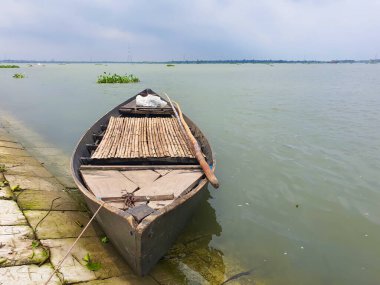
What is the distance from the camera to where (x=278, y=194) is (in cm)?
824

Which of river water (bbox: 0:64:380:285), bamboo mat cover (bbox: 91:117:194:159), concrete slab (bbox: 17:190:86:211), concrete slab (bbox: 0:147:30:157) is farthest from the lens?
concrete slab (bbox: 0:147:30:157)

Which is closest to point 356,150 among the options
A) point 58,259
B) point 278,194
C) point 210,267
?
point 278,194

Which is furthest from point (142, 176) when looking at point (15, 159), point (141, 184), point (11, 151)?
point (11, 151)

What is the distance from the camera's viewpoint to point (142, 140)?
812cm

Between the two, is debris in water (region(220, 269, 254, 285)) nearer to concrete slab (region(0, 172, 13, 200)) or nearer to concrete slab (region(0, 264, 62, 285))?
concrete slab (region(0, 264, 62, 285))

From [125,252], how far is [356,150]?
9.91 meters

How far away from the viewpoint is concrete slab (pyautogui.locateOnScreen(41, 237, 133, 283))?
464cm

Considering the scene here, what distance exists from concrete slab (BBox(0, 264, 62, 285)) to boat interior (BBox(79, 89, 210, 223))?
4.45 ft

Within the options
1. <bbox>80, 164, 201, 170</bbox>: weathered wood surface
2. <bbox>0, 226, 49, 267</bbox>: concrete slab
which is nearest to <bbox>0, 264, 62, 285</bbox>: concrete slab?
<bbox>0, 226, 49, 267</bbox>: concrete slab

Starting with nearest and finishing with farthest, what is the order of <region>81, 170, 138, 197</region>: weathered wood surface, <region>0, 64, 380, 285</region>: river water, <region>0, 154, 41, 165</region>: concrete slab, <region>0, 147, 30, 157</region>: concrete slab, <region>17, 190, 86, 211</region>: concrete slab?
<region>81, 170, 138, 197</region>: weathered wood surface < <region>0, 64, 380, 285</region>: river water < <region>17, 190, 86, 211</region>: concrete slab < <region>0, 154, 41, 165</region>: concrete slab < <region>0, 147, 30, 157</region>: concrete slab

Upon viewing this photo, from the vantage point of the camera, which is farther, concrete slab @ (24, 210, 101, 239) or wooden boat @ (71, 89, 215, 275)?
concrete slab @ (24, 210, 101, 239)

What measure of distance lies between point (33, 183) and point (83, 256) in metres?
3.21

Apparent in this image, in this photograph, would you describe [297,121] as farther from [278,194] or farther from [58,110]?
[58,110]

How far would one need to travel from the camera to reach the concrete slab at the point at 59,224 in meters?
5.52
